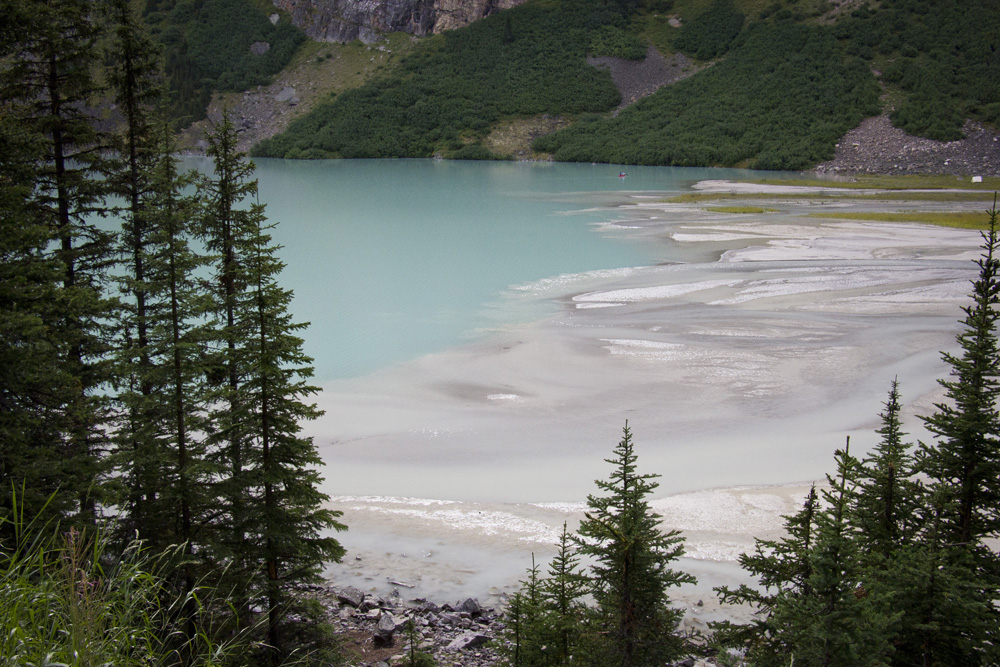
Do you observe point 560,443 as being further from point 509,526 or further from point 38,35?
point 38,35

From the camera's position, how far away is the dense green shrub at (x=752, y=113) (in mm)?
89125

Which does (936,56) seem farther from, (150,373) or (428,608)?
(150,373)

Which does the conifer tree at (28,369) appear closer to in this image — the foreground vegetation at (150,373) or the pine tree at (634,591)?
the foreground vegetation at (150,373)

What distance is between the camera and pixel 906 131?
83.2 meters

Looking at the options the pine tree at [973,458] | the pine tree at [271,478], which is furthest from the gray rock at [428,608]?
the pine tree at [973,458]

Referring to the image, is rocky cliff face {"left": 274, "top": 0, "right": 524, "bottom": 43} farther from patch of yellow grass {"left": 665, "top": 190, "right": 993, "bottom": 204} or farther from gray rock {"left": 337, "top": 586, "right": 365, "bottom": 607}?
gray rock {"left": 337, "top": 586, "right": 365, "bottom": 607}

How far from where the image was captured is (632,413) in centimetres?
1727

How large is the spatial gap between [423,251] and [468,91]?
90.8m

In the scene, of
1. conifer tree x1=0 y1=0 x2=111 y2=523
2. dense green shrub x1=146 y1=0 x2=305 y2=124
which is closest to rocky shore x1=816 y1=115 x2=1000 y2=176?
conifer tree x1=0 y1=0 x2=111 y2=523

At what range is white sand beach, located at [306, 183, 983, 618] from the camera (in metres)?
12.4

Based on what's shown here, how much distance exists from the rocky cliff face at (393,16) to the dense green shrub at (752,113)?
49.1m

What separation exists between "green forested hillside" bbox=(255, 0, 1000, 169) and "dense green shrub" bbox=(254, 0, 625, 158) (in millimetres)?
325

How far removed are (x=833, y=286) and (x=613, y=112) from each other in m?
89.1

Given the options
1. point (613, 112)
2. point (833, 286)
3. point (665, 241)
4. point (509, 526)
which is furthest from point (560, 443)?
point (613, 112)
